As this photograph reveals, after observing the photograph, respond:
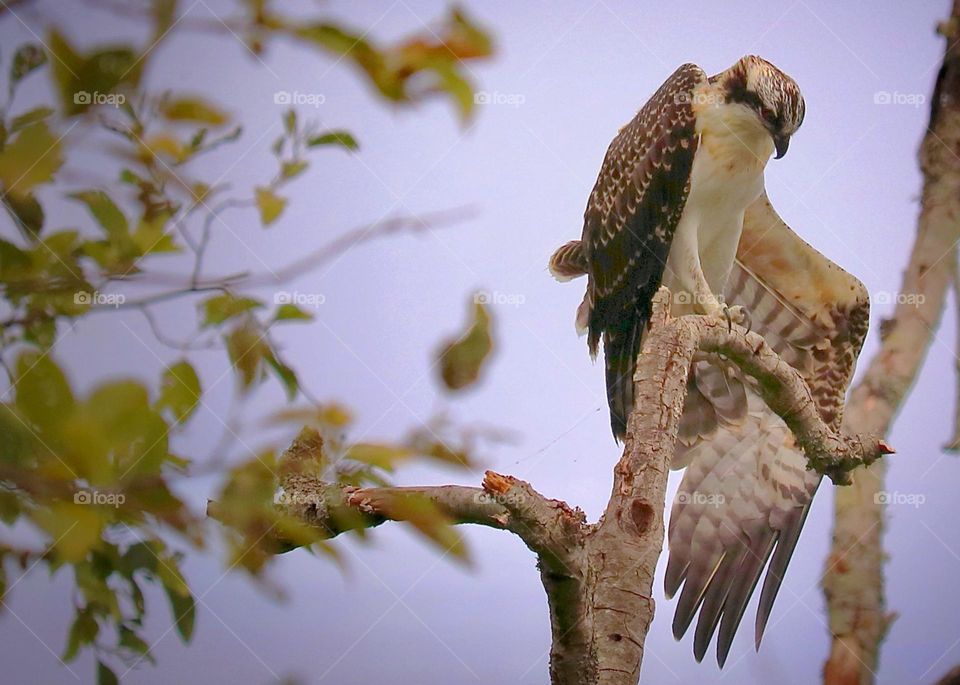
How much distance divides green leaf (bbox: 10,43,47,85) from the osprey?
153 centimetres

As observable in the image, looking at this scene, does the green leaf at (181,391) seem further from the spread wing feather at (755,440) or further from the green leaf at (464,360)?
the spread wing feather at (755,440)

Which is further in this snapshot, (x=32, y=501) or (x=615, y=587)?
(x=615, y=587)

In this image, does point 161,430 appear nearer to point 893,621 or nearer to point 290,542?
point 290,542

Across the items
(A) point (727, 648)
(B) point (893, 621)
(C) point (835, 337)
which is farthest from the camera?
(C) point (835, 337)

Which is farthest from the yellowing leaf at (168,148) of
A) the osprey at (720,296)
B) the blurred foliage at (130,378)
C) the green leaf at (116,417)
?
the osprey at (720,296)

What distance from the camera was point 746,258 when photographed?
107 inches

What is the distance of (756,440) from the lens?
2.75 metres

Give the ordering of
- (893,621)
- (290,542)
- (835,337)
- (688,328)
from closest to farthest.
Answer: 1. (290,542)
2. (688,328)
3. (893,621)
4. (835,337)

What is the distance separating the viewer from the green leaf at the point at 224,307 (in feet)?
2.22

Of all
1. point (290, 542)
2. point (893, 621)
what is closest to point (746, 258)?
point (893, 621)

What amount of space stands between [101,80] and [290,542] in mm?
908
